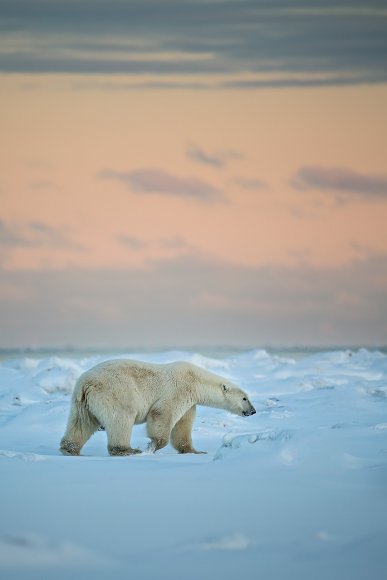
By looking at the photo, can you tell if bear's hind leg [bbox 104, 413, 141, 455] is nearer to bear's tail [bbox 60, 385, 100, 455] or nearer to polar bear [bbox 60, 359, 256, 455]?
polar bear [bbox 60, 359, 256, 455]

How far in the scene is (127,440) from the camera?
29.4 feet

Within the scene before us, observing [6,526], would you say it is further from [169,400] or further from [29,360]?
[29,360]

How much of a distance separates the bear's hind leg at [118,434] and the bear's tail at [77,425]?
27 centimetres

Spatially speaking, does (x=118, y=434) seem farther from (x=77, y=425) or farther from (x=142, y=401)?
(x=142, y=401)

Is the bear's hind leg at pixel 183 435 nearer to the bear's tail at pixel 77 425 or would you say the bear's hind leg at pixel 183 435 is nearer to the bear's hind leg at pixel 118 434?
the bear's hind leg at pixel 118 434

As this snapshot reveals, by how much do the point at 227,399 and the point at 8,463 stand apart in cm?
507

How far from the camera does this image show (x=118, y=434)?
8.91 m

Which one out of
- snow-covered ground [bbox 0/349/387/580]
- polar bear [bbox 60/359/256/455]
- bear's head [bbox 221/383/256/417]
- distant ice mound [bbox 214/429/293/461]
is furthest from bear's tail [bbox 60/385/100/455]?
distant ice mound [bbox 214/429/293/461]

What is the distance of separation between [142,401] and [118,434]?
0.59 metres

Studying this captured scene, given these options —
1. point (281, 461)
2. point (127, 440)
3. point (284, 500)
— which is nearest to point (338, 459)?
point (281, 461)

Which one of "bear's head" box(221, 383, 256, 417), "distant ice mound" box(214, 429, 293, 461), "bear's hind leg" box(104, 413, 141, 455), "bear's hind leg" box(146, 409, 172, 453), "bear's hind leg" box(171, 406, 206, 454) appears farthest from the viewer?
"bear's head" box(221, 383, 256, 417)

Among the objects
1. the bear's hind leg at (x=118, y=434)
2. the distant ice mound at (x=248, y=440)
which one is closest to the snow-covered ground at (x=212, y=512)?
the distant ice mound at (x=248, y=440)

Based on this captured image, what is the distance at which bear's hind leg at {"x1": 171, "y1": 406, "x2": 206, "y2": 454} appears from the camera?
9773 mm

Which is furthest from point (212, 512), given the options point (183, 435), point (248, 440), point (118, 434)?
point (183, 435)
